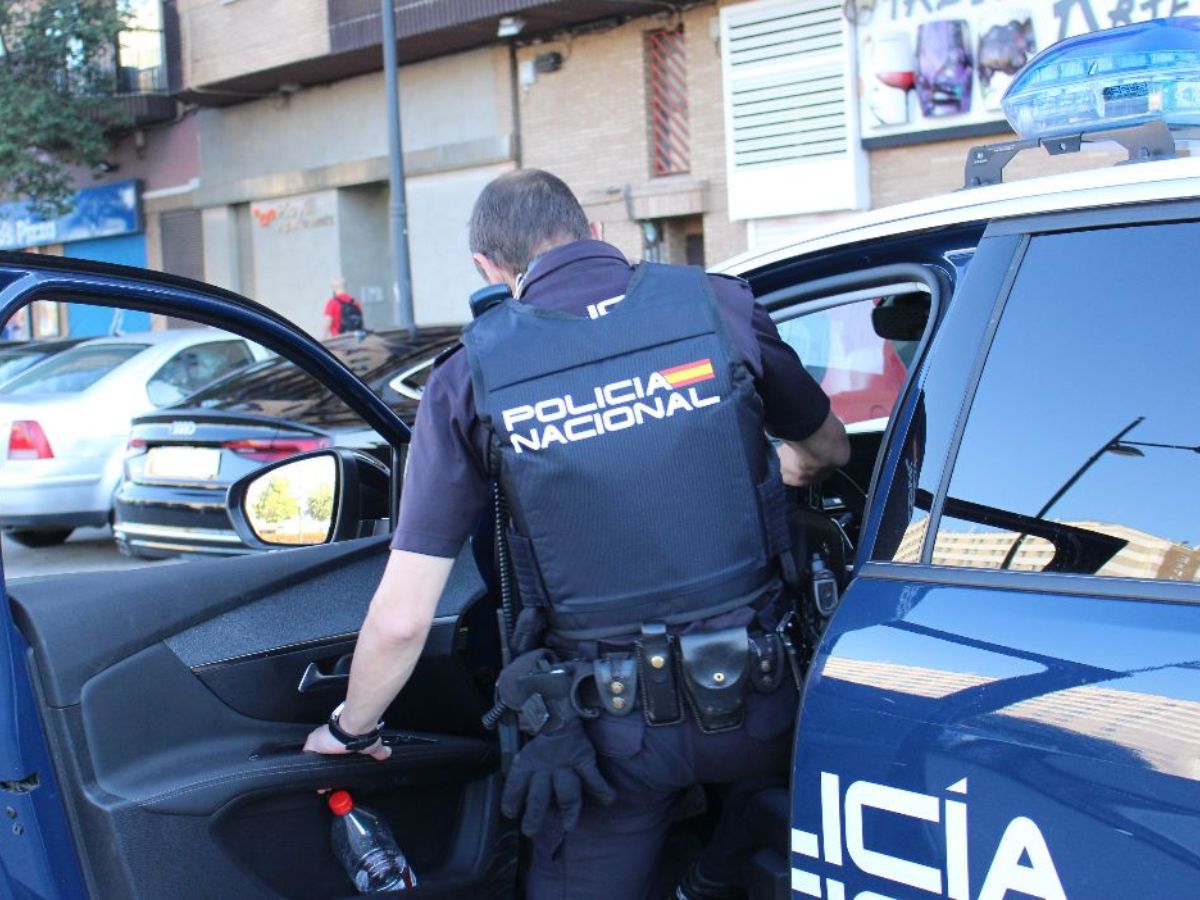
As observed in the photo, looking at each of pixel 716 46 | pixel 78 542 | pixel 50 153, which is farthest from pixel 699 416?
pixel 50 153

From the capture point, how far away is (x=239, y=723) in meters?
2.36

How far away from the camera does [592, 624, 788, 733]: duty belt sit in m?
2.00

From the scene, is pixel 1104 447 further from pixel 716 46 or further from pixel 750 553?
pixel 716 46

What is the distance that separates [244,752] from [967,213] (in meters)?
1.47

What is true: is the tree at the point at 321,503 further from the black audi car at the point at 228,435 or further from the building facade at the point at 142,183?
the building facade at the point at 142,183

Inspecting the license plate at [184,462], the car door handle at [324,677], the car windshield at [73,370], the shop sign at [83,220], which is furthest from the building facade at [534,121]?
the car door handle at [324,677]

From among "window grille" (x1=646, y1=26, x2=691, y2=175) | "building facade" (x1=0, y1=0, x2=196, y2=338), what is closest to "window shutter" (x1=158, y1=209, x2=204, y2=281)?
"building facade" (x1=0, y1=0, x2=196, y2=338)

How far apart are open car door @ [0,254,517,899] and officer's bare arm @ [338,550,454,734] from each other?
30 cm

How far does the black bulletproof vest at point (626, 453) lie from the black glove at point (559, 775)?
0.55 feet

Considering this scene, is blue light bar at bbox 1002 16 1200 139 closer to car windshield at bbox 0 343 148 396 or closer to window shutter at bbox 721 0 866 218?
car windshield at bbox 0 343 148 396

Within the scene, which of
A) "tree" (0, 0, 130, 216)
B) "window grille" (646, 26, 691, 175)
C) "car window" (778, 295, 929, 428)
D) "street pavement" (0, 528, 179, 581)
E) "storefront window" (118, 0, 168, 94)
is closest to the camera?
"car window" (778, 295, 929, 428)

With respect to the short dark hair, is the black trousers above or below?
below

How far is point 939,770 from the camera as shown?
161cm

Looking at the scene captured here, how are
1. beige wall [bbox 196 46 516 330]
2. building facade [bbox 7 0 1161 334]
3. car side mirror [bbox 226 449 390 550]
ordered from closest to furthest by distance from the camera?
car side mirror [bbox 226 449 390 550] → building facade [bbox 7 0 1161 334] → beige wall [bbox 196 46 516 330]
